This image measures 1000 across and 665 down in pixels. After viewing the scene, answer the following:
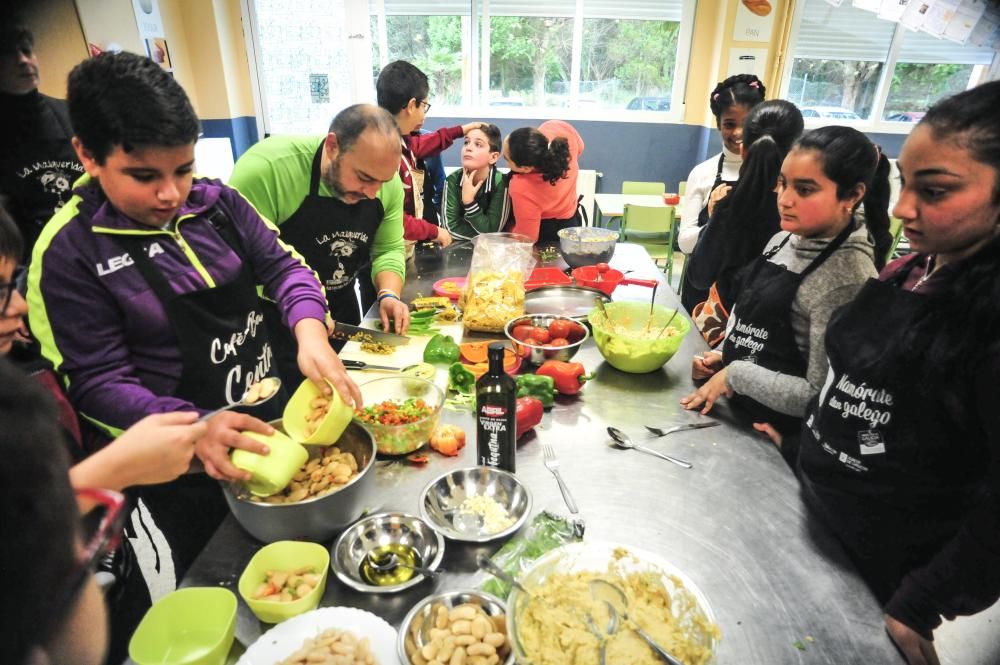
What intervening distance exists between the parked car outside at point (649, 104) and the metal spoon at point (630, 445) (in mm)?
6291

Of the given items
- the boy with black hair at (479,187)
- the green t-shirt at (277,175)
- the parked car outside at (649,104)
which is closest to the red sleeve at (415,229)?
the boy with black hair at (479,187)

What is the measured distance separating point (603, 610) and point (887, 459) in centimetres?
79

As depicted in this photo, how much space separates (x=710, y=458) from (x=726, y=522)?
0.86 ft

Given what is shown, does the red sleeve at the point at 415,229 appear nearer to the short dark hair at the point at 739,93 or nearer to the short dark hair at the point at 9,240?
the short dark hair at the point at 739,93

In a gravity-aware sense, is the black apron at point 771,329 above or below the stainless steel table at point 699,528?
above

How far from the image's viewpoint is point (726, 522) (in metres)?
1.23

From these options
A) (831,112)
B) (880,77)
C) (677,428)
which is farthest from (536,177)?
(880,77)

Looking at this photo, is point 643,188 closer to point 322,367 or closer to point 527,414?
point 527,414

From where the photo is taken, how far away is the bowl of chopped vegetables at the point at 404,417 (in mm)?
1393

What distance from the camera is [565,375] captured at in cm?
172

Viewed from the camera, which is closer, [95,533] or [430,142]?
[95,533]

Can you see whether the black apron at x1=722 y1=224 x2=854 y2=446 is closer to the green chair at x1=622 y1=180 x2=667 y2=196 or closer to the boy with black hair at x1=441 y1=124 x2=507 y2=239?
the boy with black hair at x1=441 y1=124 x2=507 y2=239

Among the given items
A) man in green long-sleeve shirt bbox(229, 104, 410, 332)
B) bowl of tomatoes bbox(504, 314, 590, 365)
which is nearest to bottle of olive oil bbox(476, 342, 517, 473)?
bowl of tomatoes bbox(504, 314, 590, 365)

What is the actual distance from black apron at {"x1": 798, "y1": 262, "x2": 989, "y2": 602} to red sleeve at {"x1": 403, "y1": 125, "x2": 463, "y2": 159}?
2847 mm
